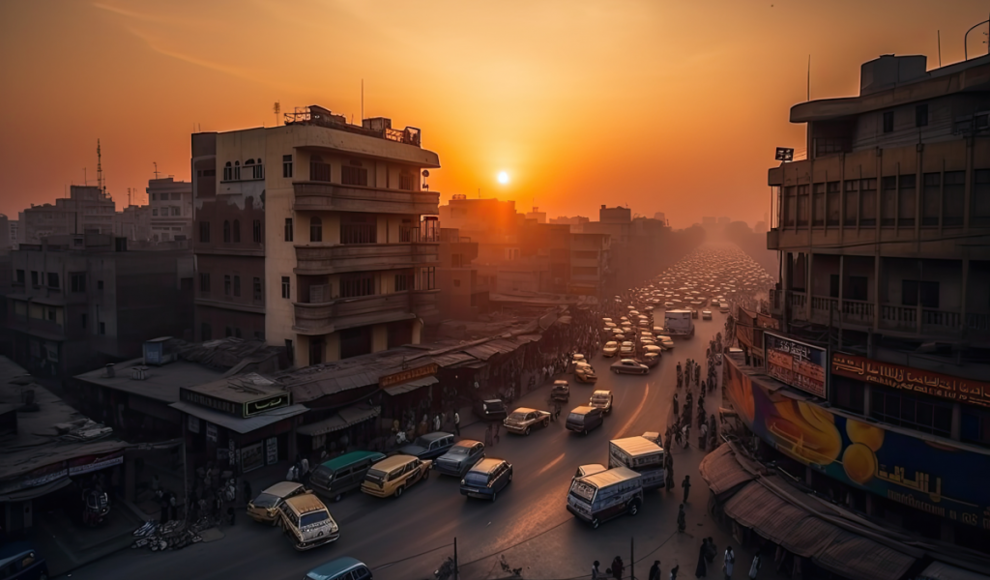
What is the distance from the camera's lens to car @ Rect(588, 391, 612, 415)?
39.0m

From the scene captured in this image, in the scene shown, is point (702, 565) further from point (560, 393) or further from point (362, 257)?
point (362, 257)

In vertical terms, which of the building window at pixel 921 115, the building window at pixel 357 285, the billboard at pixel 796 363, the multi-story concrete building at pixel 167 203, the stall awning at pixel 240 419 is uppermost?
the multi-story concrete building at pixel 167 203

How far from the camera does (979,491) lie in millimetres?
17500

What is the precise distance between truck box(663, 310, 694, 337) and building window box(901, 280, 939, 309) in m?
51.8

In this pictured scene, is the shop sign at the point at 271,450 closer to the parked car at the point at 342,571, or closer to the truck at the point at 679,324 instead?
the parked car at the point at 342,571

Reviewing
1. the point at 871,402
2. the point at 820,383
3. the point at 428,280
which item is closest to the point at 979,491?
the point at 871,402

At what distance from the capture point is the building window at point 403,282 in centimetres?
4316

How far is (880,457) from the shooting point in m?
19.8

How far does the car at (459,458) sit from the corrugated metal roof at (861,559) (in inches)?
569

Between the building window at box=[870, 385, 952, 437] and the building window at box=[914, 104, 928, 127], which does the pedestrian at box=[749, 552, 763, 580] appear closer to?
the building window at box=[870, 385, 952, 437]

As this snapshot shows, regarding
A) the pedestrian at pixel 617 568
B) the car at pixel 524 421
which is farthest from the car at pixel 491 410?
the pedestrian at pixel 617 568

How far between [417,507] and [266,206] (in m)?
20.9

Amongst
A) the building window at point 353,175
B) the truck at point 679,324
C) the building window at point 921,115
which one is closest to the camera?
the building window at point 921,115

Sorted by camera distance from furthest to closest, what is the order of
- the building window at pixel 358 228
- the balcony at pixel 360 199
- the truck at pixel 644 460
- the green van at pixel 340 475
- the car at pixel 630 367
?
1. the car at pixel 630 367
2. the building window at pixel 358 228
3. the balcony at pixel 360 199
4. the truck at pixel 644 460
5. the green van at pixel 340 475
